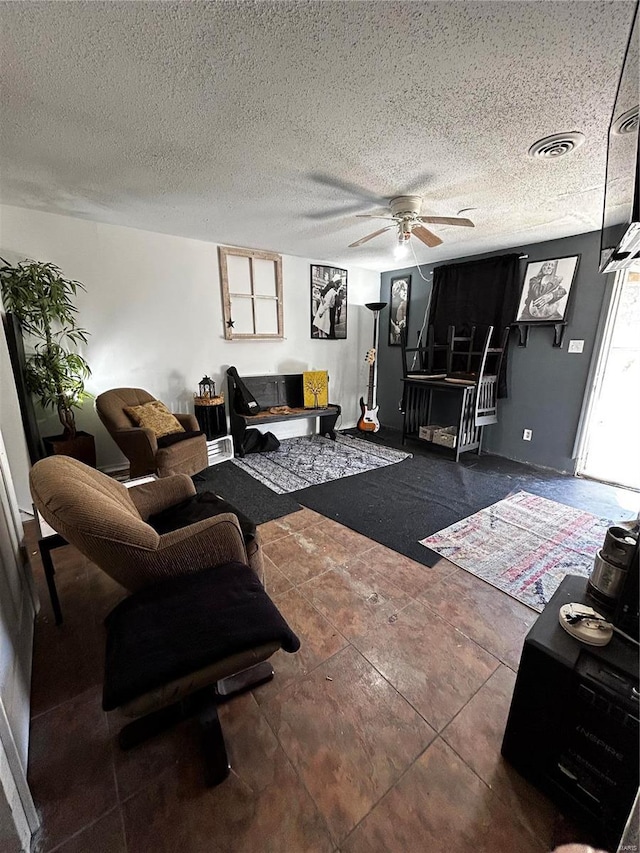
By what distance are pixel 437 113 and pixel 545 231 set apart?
2270 mm

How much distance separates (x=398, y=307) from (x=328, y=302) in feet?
3.36

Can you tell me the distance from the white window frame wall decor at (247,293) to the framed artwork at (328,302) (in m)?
0.53

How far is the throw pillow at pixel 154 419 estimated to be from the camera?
2.98 m

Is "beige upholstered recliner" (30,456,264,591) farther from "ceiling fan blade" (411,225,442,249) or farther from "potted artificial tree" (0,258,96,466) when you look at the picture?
"ceiling fan blade" (411,225,442,249)

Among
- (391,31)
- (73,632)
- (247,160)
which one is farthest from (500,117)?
(73,632)

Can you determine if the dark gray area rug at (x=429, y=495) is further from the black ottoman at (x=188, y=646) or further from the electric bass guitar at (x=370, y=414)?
the black ottoman at (x=188, y=646)

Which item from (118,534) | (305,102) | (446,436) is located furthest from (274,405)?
(118,534)

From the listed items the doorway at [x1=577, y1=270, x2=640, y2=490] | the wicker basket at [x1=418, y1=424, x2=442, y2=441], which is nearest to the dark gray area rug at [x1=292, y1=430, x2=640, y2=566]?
the doorway at [x1=577, y1=270, x2=640, y2=490]

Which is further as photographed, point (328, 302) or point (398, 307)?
point (398, 307)

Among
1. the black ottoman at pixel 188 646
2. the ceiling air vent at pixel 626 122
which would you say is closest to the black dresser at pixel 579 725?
the black ottoman at pixel 188 646

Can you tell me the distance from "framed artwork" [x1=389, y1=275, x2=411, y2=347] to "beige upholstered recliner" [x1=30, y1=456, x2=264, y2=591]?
4120 millimetres

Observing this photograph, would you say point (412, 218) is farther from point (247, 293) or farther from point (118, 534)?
point (118, 534)

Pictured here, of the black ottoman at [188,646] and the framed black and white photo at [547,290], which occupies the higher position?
the framed black and white photo at [547,290]

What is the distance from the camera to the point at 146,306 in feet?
11.1
